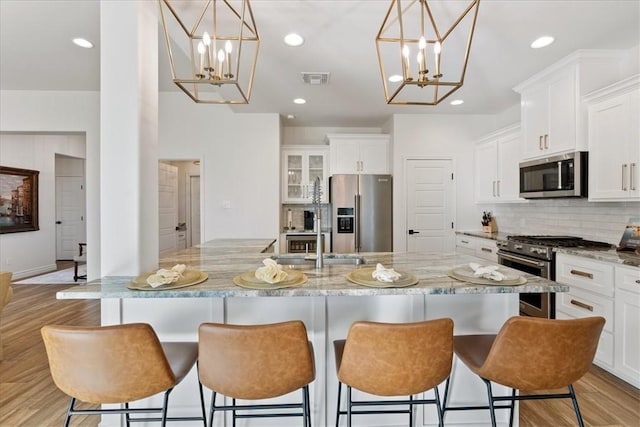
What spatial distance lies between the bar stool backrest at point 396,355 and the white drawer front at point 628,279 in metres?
1.78

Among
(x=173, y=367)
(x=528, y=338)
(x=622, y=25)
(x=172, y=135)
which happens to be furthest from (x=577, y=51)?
(x=172, y=135)

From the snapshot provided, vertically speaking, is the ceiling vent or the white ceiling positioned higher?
the white ceiling

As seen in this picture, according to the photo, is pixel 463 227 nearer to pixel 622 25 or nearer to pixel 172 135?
pixel 622 25

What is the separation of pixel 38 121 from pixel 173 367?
476 centimetres

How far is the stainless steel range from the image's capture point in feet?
9.03

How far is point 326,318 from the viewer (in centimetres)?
174

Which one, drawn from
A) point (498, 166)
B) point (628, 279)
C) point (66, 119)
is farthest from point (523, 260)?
point (66, 119)

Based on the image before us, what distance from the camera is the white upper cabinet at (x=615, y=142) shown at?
2.38 metres

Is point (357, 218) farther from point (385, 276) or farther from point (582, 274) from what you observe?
point (385, 276)

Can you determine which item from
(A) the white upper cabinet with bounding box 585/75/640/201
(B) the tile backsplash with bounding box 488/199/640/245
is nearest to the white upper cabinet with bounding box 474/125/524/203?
(B) the tile backsplash with bounding box 488/199/640/245

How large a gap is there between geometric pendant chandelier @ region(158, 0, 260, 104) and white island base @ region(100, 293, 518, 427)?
1153mm

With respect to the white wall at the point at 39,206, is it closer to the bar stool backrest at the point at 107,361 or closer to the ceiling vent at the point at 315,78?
the ceiling vent at the point at 315,78

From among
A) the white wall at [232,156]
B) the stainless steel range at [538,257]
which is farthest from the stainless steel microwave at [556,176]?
the white wall at [232,156]

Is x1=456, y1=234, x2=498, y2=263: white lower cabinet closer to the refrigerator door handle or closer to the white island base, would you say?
the refrigerator door handle
